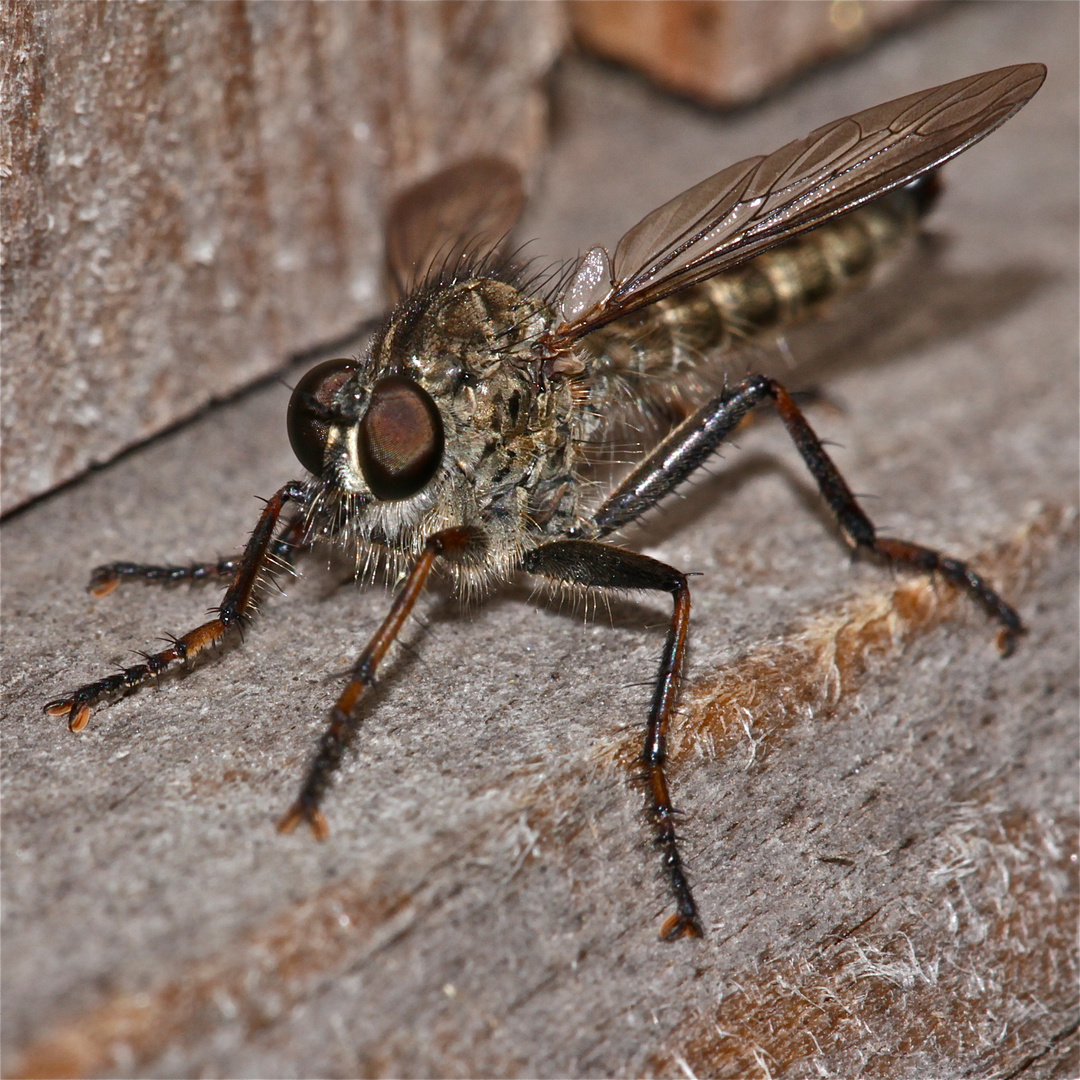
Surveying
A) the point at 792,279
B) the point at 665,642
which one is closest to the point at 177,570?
the point at 665,642

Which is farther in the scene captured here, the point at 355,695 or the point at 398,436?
the point at 398,436

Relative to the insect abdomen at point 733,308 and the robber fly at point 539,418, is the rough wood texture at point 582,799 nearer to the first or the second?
the robber fly at point 539,418

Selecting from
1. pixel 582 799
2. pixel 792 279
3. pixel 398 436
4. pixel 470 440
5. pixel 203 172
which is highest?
pixel 203 172

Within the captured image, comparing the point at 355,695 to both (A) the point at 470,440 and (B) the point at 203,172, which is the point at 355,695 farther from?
(B) the point at 203,172

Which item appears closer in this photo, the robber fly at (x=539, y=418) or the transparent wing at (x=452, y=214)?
the robber fly at (x=539, y=418)

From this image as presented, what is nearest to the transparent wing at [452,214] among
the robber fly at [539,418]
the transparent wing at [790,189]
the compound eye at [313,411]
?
the robber fly at [539,418]

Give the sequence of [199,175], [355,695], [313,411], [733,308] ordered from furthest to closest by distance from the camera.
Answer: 1. [733,308]
2. [199,175]
3. [313,411]
4. [355,695]

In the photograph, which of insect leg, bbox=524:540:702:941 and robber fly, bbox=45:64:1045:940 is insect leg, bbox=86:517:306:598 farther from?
insect leg, bbox=524:540:702:941

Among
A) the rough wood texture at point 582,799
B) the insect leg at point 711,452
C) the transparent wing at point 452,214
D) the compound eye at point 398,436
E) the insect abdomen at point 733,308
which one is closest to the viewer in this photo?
the rough wood texture at point 582,799
